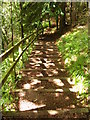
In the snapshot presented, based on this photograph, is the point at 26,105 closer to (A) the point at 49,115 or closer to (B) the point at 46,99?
(B) the point at 46,99

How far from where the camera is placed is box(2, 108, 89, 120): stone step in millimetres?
3635

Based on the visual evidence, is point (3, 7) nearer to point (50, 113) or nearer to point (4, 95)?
point (4, 95)

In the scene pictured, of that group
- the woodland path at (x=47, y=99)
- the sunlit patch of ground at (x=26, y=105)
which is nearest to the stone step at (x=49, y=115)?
the woodland path at (x=47, y=99)

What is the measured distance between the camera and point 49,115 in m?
A: 3.70

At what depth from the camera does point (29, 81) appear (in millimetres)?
5664

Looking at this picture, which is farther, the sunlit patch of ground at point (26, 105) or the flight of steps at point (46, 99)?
the sunlit patch of ground at point (26, 105)

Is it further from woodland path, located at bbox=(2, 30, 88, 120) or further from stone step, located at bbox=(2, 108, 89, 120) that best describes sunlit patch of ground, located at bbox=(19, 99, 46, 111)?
stone step, located at bbox=(2, 108, 89, 120)

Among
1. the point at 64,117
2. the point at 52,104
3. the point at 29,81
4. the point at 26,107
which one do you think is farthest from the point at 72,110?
the point at 29,81

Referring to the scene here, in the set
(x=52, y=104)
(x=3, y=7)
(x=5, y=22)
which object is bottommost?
(x=52, y=104)

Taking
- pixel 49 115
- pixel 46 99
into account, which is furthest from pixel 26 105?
pixel 49 115

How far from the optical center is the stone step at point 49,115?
11.9 feet

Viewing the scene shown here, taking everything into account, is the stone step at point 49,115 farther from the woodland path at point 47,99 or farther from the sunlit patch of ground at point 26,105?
the sunlit patch of ground at point 26,105

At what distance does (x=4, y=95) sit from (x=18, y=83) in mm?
912

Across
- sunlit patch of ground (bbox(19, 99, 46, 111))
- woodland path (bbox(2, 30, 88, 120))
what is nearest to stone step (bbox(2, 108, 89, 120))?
woodland path (bbox(2, 30, 88, 120))
